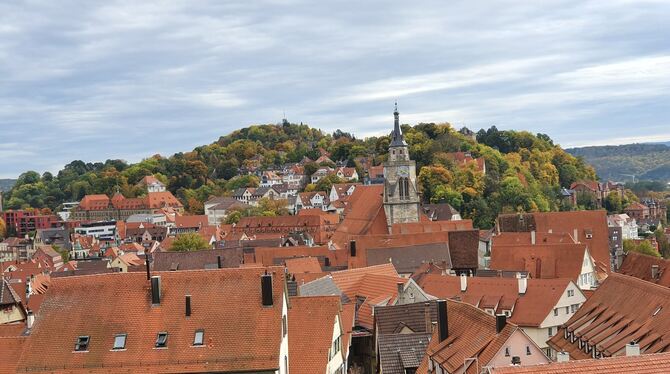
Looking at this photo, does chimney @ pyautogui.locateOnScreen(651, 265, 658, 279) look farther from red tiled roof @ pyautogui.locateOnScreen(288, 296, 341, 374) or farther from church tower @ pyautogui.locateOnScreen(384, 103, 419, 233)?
church tower @ pyautogui.locateOnScreen(384, 103, 419, 233)

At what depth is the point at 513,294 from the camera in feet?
171

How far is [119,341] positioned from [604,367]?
19.5m

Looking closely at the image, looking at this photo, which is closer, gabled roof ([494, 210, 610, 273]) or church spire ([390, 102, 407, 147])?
gabled roof ([494, 210, 610, 273])

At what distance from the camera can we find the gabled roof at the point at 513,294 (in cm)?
5000

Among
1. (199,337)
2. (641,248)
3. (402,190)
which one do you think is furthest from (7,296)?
(641,248)

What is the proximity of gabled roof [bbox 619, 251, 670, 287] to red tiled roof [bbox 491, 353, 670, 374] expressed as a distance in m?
39.3

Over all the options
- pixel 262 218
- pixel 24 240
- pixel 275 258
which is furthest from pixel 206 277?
pixel 24 240

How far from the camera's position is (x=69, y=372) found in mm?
30828

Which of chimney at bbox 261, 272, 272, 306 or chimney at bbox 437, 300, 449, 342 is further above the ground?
chimney at bbox 261, 272, 272, 306

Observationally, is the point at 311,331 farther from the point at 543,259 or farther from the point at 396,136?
the point at 396,136

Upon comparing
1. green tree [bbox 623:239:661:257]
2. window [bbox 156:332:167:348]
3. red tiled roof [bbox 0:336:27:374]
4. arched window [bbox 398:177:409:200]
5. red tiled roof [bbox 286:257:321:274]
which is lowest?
green tree [bbox 623:239:661:257]

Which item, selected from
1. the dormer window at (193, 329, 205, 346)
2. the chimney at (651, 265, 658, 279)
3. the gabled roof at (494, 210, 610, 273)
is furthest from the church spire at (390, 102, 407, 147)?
the dormer window at (193, 329, 205, 346)

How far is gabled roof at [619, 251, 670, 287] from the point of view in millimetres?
54906

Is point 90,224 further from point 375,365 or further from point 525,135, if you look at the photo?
point 375,365
